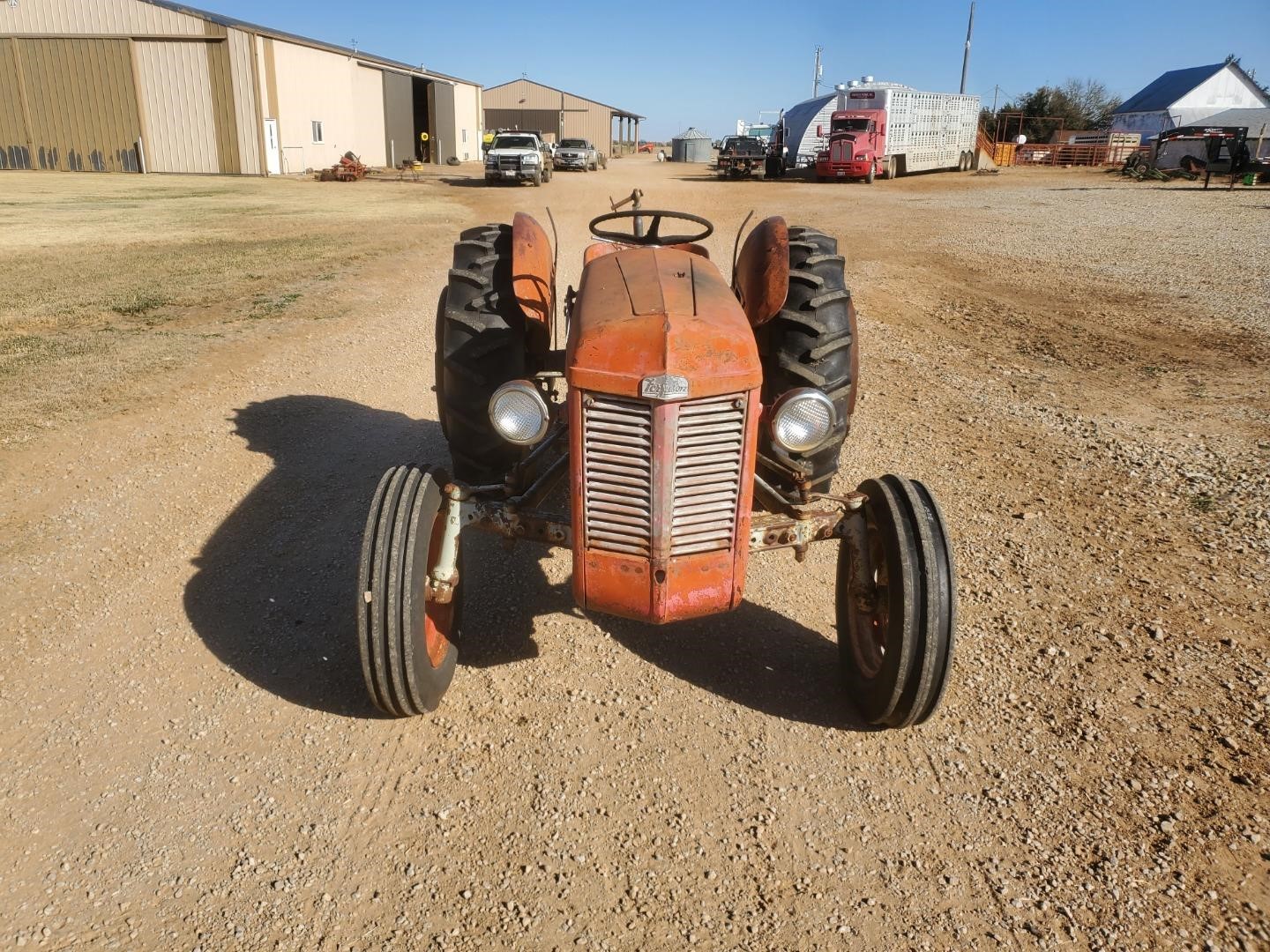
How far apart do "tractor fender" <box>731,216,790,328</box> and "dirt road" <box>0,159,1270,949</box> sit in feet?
4.29

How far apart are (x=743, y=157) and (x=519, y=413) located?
116 ft

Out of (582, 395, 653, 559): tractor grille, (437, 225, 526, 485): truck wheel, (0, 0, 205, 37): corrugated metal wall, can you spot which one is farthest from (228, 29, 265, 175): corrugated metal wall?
(582, 395, 653, 559): tractor grille

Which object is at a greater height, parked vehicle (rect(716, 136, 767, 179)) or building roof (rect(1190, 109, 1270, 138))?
building roof (rect(1190, 109, 1270, 138))

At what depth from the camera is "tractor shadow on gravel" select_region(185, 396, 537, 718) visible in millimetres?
3555

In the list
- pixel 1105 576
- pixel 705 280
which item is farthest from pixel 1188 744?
pixel 705 280

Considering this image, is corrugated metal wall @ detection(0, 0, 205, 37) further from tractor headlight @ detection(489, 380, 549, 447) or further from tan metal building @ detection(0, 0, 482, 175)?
tractor headlight @ detection(489, 380, 549, 447)

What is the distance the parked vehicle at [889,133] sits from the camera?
31516mm

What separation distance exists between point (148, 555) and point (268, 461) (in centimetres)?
125

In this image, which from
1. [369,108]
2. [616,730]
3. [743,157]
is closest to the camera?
[616,730]

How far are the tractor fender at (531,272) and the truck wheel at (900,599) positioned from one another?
5.14 ft

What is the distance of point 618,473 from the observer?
2.82 meters

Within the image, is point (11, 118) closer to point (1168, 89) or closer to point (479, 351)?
point (479, 351)

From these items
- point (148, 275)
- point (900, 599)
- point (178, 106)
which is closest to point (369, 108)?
→ point (178, 106)

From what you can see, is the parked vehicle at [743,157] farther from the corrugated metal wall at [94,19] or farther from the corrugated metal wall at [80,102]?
the corrugated metal wall at [80,102]
